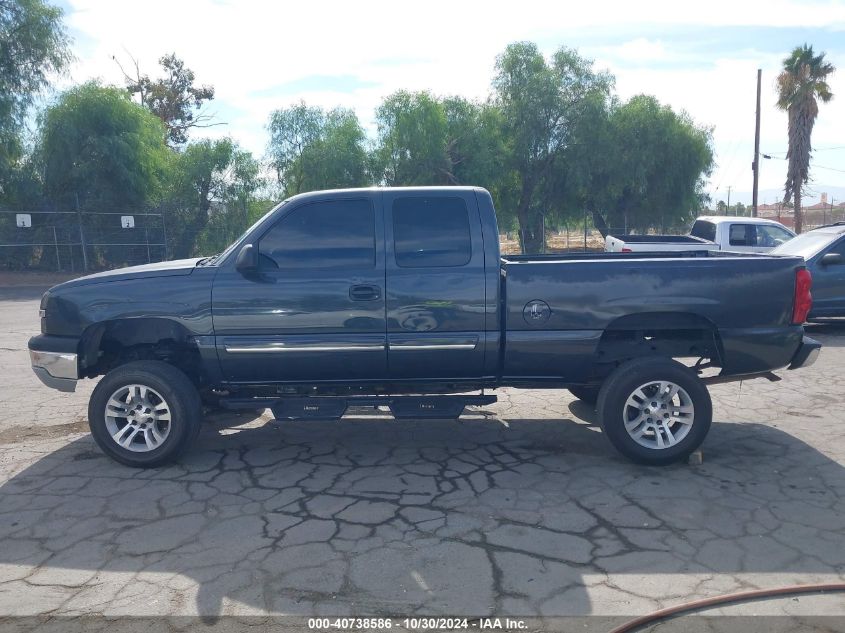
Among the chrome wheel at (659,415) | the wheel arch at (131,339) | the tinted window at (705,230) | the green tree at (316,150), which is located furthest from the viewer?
the green tree at (316,150)

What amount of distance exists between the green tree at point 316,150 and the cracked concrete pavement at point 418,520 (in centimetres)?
2362

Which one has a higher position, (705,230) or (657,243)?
(705,230)

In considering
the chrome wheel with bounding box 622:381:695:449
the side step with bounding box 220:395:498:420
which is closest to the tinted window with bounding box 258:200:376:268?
the side step with bounding box 220:395:498:420

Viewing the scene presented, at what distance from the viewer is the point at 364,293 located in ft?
17.5

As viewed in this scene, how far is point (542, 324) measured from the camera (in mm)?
5332

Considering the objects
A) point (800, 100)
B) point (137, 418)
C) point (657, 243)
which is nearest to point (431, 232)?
point (137, 418)

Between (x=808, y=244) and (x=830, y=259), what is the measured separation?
36.5 inches

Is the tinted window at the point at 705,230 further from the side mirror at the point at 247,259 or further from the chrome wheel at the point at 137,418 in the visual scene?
the chrome wheel at the point at 137,418

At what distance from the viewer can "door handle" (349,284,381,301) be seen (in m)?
5.32

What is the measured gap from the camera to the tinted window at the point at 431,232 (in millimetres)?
5438

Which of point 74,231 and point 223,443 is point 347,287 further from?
point 74,231

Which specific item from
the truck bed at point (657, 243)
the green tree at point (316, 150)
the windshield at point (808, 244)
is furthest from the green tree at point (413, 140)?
the windshield at point (808, 244)

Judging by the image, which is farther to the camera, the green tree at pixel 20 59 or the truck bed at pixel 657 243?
the green tree at pixel 20 59

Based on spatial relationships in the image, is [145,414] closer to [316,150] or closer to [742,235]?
[742,235]
